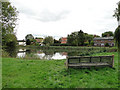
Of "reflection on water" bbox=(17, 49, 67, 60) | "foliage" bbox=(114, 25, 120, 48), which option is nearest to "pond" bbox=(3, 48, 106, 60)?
"reflection on water" bbox=(17, 49, 67, 60)

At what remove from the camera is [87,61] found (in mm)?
7070

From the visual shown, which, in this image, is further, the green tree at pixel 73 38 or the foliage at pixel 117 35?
the green tree at pixel 73 38

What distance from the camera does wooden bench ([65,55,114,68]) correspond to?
6.73 meters

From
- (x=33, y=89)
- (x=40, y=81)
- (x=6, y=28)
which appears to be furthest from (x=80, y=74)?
(x=6, y=28)

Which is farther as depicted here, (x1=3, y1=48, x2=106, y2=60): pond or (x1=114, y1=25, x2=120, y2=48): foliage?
(x1=3, y1=48, x2=106, y2=60): pond

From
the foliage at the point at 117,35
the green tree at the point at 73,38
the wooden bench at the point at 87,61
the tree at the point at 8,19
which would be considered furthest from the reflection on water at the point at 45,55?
Result: the green tree at the point at 73,38

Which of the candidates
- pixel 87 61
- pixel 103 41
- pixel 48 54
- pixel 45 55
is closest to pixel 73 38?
pixel 103 41

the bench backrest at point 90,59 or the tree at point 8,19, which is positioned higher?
the tree at point 8,19

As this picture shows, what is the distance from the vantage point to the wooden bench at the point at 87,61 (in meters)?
6.73

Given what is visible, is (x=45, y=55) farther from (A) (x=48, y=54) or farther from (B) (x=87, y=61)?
(B) (x=87, y=61)

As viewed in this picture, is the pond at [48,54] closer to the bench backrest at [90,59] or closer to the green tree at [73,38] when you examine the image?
the bench backrest at [90,59]

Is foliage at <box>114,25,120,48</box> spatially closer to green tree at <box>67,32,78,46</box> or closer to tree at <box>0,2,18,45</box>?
tree at <box>0,2,18,45</box>

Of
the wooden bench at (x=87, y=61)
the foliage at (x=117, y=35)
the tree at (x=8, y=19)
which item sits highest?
the tree at (x=8, y=19)

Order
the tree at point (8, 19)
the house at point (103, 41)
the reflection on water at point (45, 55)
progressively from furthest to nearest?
the house at point (103, 41), the reflection on water at point (45, 55), the tree at point (8, 19)
